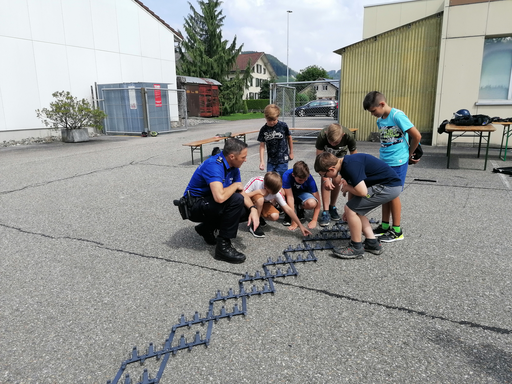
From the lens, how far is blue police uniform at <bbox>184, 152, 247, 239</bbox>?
144 inches

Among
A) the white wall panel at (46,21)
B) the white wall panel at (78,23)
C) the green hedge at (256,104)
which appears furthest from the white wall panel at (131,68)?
the green hedge at (256,104)

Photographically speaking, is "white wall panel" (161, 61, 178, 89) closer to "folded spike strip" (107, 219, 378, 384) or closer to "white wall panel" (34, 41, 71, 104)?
"white wall panel" (34, 41, 71, 104)

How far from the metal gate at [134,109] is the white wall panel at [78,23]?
81.4 inches

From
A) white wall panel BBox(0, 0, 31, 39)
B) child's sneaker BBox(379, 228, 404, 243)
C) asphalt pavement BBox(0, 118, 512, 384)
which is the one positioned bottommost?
asphalt pavement BBox(0, 118, 512, 384)

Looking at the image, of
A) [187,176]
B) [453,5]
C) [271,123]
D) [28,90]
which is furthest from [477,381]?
[28,90]

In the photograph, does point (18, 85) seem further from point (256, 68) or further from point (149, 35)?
point (256, 68)

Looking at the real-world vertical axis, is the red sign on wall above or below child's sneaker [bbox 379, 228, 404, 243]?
above

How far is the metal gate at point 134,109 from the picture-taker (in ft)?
55.0

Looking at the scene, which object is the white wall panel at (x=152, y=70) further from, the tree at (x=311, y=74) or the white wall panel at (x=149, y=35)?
the tree at (x=311, y=74)

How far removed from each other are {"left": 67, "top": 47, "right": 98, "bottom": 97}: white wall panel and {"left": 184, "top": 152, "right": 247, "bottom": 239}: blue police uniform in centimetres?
1522

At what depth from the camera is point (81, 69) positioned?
16.8 metres

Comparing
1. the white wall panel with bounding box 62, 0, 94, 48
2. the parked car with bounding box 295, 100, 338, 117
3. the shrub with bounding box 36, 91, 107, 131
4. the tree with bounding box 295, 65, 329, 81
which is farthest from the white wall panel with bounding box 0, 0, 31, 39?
the tree with bounding box 295, 65, 329, 81

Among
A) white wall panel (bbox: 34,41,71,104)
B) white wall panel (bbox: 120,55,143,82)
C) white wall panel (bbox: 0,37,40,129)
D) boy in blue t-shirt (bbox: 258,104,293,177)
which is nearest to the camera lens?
boy in blue t-shirt (bbox: 258,104,293,177)

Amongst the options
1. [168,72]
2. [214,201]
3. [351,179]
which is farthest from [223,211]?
[168,72]
